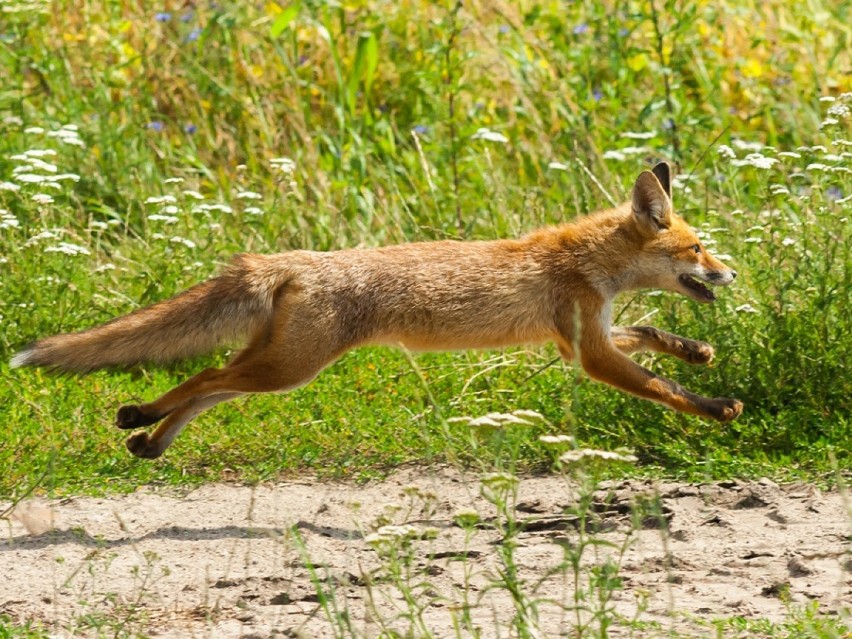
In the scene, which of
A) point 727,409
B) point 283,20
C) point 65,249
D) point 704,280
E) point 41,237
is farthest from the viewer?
point 283,20

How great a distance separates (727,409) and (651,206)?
3.63 ft

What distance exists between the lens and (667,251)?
6367 millimetres

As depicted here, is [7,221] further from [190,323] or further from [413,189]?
[413,189]

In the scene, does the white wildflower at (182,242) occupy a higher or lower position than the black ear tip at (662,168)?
lower

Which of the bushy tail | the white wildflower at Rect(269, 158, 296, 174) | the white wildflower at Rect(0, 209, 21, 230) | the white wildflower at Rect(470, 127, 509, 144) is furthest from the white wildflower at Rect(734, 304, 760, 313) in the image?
the white wildflower at Rect(0, 209, 21, 230)

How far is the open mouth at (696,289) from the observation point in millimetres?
6332

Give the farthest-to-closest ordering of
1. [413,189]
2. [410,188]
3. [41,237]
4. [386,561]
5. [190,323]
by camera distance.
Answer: [410,188]
[413,189]
[41,237]
[190,323]
[386,561]

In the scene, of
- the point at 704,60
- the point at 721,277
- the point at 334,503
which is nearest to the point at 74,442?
the point at 334,503

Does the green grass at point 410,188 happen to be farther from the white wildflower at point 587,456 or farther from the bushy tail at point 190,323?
→ the white wildflower at point 587,456

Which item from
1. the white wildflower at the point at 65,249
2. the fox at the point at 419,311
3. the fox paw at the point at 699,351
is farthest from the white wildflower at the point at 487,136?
the white wildflower at the point at 65,249

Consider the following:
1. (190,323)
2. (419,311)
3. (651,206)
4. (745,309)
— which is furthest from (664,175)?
(190,323)

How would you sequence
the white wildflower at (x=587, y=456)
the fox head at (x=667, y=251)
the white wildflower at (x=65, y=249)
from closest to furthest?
the white wildflower at (x=587, y=456) < the fox head at (x=667, y=251) < the white wildflower at (x=65, y=249)

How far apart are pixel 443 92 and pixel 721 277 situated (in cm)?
342

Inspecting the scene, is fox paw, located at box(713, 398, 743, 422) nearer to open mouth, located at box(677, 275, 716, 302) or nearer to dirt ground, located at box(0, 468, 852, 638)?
dirt ground, located at box(0, 468, 852, 638)
